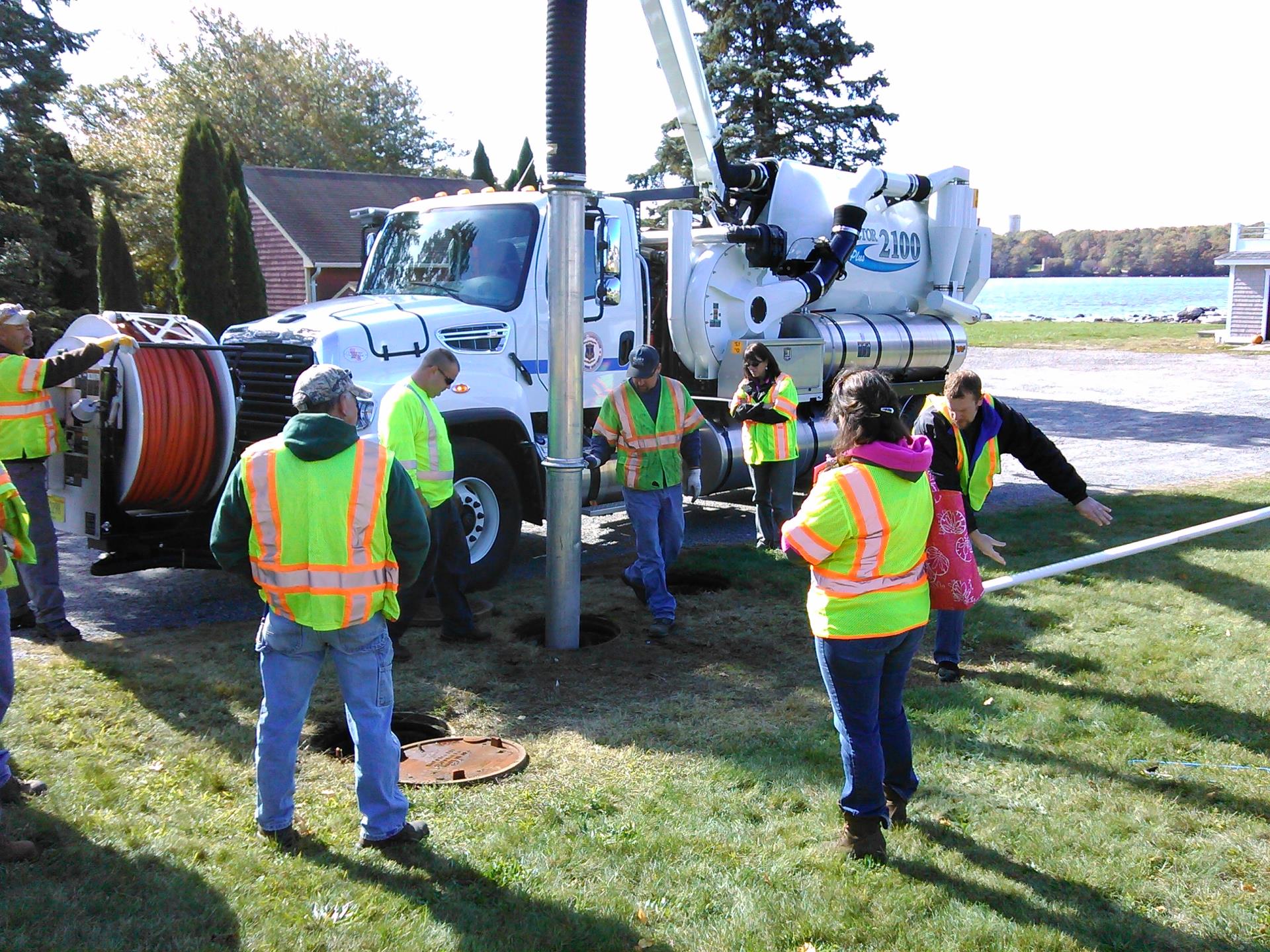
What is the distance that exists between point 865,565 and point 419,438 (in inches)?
124

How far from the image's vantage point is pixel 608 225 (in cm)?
908

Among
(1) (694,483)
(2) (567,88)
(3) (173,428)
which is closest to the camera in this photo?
(2) (567,88)

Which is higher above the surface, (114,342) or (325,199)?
(325,199)

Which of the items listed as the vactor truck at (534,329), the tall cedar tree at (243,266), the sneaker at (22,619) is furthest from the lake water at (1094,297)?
the sneaker at (22,619)

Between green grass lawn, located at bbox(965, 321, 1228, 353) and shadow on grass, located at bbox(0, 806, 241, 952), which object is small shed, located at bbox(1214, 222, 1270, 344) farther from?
shadow on grass, located at bbox(0, 806, 241, 952)

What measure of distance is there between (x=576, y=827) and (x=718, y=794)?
66 cm

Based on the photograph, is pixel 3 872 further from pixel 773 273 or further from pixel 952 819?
pixel 773 273

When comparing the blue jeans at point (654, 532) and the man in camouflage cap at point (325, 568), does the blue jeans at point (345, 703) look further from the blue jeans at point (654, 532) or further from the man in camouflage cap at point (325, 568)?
the blue jeans at point (654, 532)

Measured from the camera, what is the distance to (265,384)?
7785 millimetres

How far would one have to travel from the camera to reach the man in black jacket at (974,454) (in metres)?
5.92

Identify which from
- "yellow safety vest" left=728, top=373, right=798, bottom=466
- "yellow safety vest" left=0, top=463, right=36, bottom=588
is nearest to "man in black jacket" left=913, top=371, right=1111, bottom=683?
"yellow safety vest" left=728, top=373, right=798, bottom=466

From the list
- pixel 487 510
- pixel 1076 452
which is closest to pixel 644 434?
pixel 487 510

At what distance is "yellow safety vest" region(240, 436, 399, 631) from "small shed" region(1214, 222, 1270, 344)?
133 ft

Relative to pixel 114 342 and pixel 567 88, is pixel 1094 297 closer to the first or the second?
pixel 567 88
